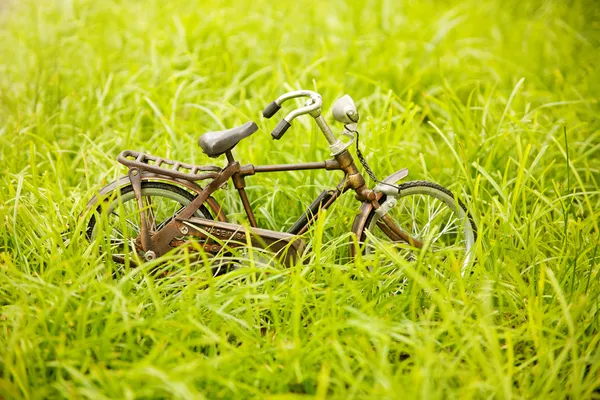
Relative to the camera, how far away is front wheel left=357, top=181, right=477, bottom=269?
3104 millimetres

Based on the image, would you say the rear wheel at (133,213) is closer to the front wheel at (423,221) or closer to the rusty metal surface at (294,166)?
the rusty metal surface at (294,166)

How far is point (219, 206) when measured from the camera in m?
3.06

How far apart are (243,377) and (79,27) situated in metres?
4.39

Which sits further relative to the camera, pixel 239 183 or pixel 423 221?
pixel 423 221

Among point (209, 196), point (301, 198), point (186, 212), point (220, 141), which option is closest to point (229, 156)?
point (220, 141)

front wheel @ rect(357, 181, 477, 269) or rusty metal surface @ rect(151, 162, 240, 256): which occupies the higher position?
rusty metal surface @ rect(151, 162, 240, 256)

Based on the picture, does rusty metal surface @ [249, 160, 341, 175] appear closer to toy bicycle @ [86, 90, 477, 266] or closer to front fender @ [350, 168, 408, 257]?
toy bicycle @ [86, 90, 477, 266]

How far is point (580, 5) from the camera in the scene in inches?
249

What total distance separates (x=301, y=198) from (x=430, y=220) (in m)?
0.77

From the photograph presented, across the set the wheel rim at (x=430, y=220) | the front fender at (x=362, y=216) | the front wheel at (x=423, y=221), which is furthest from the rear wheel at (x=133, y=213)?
the wheel rim at (x=430, y=220)

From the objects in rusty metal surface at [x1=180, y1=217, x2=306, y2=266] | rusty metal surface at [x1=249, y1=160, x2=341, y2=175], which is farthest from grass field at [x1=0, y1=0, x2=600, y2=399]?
rusty metal surface at [x1=249, y1=160, x2=341, y2=175]

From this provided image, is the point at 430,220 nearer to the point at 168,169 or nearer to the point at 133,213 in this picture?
the point at 168,169

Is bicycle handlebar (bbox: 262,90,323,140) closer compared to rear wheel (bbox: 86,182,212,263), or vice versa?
bicycle handlebar (bbox: 262,90,323,140)

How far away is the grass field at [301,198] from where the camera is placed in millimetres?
2469
